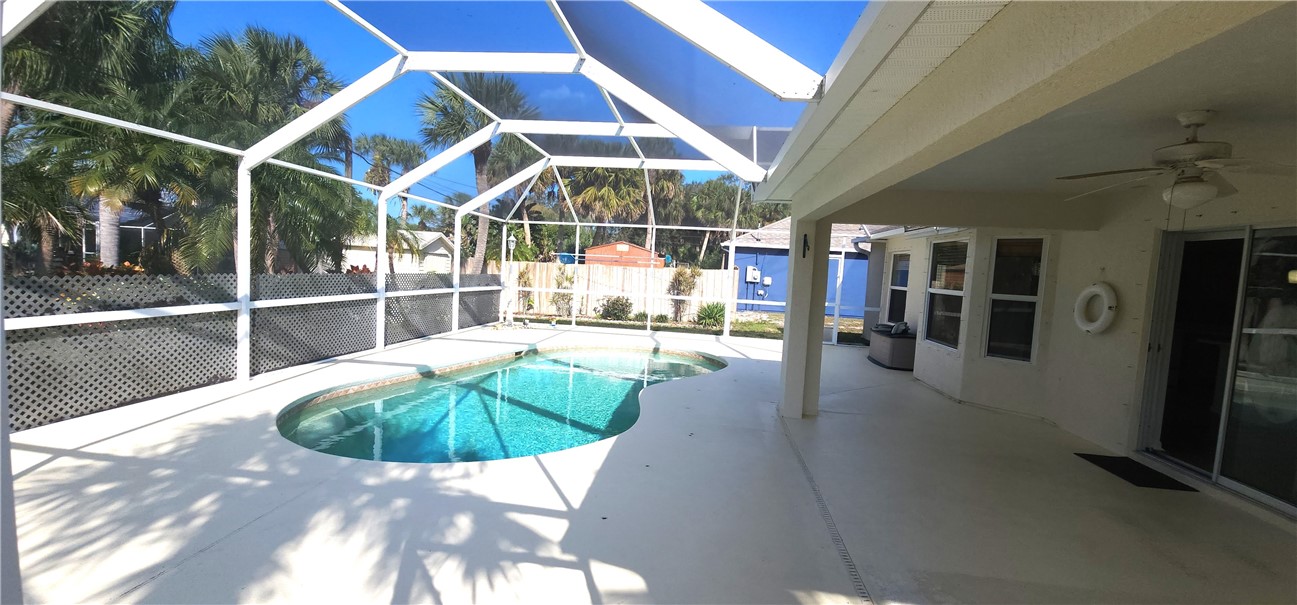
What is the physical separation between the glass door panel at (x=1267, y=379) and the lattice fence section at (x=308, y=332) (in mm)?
9613

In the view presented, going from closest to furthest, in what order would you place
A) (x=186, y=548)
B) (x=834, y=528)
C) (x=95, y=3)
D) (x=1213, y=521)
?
(x=186, y=548) < (x=834, y=528) < (x=1213, y=521) < (x=95, y=3)

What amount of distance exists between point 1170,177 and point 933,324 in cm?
371

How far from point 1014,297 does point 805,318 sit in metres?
2.78

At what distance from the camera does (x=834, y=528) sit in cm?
338

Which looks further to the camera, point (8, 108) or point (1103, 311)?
point (8, 108)

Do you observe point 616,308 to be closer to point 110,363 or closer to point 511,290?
point 511,290

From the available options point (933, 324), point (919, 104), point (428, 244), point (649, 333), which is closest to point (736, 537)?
point (919, 104)

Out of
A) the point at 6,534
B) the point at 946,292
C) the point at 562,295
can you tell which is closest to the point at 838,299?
the point at 946,292

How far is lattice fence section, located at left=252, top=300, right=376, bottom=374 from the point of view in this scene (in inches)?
265

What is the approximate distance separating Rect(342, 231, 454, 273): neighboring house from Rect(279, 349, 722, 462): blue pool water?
9.63 meters

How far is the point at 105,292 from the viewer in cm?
499

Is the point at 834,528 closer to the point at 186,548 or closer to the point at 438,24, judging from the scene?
the point at 186,548

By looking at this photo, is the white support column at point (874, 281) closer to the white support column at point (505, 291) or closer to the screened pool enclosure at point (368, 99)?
the screened pool enclosure at point (368, 99)

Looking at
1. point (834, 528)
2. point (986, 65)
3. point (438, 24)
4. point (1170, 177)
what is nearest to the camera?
point (986, 65)
